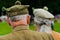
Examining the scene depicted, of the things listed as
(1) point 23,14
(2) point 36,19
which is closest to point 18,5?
(1) point 23,14

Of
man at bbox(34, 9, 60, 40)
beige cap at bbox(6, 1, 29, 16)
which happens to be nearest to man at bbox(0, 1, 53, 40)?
beige cap at bbox(6, 1, 29, 16)

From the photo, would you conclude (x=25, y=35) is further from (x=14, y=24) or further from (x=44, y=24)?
(x=44, y=24)

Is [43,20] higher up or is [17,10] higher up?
[17,10]

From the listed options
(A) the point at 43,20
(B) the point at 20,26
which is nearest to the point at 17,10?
(B) the point at 20,26

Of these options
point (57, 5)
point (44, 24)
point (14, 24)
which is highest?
point (14, 24)

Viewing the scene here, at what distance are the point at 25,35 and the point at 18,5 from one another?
352 millimetres

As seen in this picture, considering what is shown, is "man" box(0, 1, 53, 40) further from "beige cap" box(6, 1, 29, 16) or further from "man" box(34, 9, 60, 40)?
"man" box(34, 9, 60, 40)

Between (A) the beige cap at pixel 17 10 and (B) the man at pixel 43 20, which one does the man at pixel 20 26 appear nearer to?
(A) the beige cap at pixel 17 10

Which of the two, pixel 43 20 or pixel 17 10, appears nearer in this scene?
pixel 17 10

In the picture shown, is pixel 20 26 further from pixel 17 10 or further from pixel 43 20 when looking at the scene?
pixel 43 20

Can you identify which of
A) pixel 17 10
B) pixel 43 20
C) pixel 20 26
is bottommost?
pixel 43 20

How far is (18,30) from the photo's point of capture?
4043 mm

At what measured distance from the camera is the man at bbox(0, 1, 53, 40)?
3993 mm

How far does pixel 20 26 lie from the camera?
399cm
